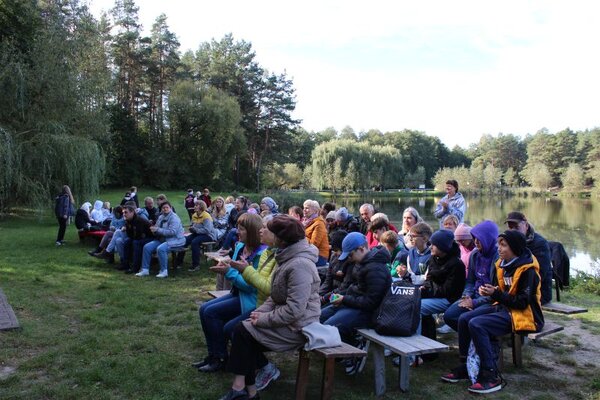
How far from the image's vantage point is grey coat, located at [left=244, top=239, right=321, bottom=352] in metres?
3.48

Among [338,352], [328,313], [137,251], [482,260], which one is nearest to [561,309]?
[482,260]

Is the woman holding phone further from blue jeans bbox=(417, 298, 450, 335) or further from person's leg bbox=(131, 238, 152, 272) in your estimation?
person's leg bbox=(131, 238, 152, 272)

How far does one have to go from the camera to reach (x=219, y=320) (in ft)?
14.5

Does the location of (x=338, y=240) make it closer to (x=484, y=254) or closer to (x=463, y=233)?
(x=463, y=233)

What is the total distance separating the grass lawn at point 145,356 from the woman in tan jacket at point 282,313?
43cm

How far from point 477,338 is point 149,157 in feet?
128

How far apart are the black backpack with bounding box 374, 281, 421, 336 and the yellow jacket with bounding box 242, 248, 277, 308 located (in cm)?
97

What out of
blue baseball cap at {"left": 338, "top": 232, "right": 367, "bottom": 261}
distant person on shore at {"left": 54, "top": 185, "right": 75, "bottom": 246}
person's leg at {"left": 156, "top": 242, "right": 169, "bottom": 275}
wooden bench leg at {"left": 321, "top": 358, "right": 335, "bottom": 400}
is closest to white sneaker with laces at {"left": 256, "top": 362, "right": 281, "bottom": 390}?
wooden bench leg at {"left": 321, "top": 358, "right": 335, "bottom": 400}

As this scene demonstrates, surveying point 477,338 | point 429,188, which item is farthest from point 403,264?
point 429,188

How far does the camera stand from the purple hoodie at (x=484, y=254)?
15.1ft

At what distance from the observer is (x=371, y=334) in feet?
13.4

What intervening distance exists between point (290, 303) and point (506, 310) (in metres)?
1.94

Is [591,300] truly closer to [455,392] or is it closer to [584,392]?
[584,392]

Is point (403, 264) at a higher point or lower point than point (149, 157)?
lower
